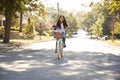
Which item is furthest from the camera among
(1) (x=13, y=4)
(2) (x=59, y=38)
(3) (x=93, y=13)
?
(3) (x=93, y=13)

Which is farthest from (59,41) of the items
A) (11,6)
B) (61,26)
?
(11,6)

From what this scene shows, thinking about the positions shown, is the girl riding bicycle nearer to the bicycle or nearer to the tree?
the bicycle

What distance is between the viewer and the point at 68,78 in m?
9.62

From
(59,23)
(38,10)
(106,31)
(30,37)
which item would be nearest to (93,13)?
(106,31)

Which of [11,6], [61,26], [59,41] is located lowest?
[59,41]

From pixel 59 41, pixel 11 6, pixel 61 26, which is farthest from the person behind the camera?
pixel 11 6

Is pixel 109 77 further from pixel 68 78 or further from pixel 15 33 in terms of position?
pixel 15 33

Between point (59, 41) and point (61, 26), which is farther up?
point (61, 26)

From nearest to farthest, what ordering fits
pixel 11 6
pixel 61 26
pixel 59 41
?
Result: pixel 61 26 < pixel 59 41 < pixel 11 6

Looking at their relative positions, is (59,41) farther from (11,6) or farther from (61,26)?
(11,6)

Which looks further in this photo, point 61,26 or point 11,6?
point 11,6

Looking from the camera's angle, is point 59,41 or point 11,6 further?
point 11,6

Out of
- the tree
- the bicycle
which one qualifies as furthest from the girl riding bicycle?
the tree

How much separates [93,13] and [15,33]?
103m
